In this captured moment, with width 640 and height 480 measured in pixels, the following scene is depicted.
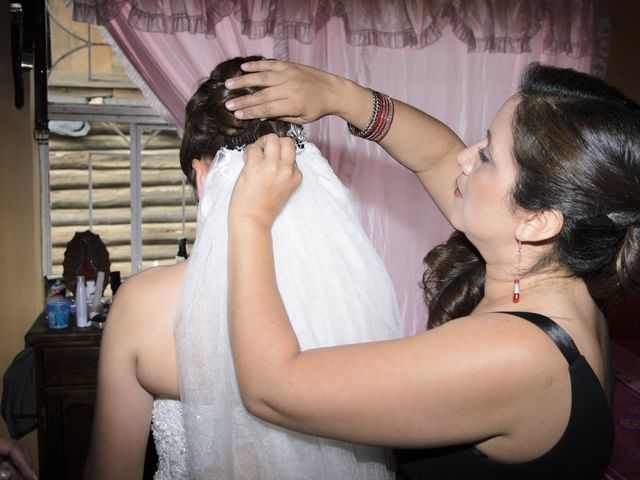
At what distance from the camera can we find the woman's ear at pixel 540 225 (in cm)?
87

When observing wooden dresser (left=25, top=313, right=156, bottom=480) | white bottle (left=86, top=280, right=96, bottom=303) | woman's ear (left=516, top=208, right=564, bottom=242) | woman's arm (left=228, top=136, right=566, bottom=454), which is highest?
woman's ear (left=516, top=208, right=564, bottom=242)

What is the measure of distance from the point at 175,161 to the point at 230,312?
2.36 meters

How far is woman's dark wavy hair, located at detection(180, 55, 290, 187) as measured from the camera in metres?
1.08

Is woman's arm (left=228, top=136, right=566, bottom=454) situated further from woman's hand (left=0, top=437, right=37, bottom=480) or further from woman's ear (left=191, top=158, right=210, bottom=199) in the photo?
woman's hand (left=0, top=437, right=37, bottom=480)

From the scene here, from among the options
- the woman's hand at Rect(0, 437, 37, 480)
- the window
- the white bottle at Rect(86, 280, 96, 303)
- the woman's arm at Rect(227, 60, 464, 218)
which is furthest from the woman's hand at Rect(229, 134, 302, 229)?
the window

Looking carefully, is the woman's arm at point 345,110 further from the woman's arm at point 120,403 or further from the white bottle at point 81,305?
the white bottle at point 81,305

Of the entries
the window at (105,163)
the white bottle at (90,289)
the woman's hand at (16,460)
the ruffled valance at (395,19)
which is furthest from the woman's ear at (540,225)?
the window at (105,163)

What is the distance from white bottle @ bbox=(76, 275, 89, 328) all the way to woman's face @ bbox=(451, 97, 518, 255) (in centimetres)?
196

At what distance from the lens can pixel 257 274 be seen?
2.56 ft

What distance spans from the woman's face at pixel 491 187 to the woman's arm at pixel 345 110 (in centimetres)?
28

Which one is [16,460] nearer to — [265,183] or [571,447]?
[265,183]

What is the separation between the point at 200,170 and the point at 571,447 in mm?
823

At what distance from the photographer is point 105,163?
293cm

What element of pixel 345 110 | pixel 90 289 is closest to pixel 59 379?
pixel 90 289
